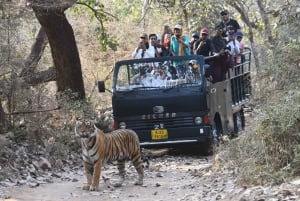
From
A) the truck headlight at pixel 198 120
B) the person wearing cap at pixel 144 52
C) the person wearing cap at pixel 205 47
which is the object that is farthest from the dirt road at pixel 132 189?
the person wearing cap at pixel 205 47

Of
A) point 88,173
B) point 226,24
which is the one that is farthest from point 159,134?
point 226,24

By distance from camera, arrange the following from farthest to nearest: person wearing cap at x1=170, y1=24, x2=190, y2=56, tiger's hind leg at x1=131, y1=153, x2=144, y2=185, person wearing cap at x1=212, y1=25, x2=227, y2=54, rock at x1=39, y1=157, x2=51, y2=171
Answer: person wearing cap at x1=212, y1=25, x2=227, y2=54, person wearing cap at x1=170, y1=24, x2=190, y2=56, rock at x1=39, y1=157, x2=51, y2=171, tiger's hind leg at x1=131, y1=153, x2=144, y2=185

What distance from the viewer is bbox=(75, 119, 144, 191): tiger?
1030 centimetres

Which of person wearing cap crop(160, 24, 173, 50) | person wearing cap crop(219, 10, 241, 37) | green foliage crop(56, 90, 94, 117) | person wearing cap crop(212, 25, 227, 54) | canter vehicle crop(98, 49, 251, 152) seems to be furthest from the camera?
person wearing cap crop(219, 10, 241, 37)

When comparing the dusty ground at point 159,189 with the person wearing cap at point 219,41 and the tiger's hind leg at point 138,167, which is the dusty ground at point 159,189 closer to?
the tiger's hind leg at point 138,167

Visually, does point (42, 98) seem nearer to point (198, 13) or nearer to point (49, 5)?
point (49, 5)

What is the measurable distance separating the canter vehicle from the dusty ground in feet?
4.97

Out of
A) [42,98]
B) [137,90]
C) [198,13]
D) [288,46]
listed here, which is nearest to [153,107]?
[137,90]

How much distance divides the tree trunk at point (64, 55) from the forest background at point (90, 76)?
2 centimetres

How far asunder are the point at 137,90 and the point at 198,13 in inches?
432

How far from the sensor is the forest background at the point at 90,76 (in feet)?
27.6

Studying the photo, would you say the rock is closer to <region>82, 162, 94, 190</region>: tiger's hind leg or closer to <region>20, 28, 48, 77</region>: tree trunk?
<region>82, 162, 94, 190</region>: tiger's hind leg

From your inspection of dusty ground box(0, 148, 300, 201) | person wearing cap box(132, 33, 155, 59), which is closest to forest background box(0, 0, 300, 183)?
dusty ground box(0, 148, 300, 201)

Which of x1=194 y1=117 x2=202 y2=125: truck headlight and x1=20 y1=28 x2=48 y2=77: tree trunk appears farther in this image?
x1=20 y1=28 x2=48 y2=77: tree trunk
